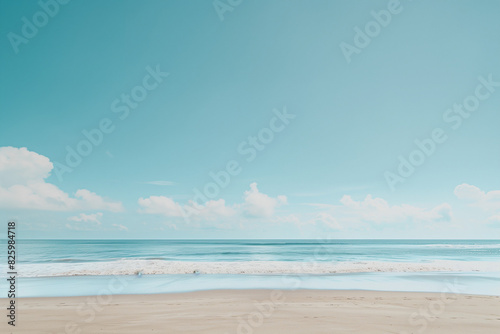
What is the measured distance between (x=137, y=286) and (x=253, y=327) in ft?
30.4

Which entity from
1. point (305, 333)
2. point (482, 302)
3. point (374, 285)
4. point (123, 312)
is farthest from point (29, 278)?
point (482, 302)

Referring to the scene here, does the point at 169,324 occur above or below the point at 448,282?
below

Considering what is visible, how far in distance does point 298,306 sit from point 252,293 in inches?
126

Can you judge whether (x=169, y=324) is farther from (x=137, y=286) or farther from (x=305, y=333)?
(x=137, y=286)

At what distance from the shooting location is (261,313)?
31.6 feet

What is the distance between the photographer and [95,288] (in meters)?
14.5

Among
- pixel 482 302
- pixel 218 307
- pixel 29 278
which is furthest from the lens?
pixel 29 278

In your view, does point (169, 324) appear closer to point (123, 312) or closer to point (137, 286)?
point (123, 312)

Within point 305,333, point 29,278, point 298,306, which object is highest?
point 29,278

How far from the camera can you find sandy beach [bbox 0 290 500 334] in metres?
8.12

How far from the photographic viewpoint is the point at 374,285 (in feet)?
51.8

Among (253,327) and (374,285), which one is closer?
(253,327)

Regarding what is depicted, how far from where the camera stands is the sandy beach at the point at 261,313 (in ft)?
26.6

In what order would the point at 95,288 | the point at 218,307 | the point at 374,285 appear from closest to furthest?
the point at 218,307, the point at 95,288, the point at 374,285
